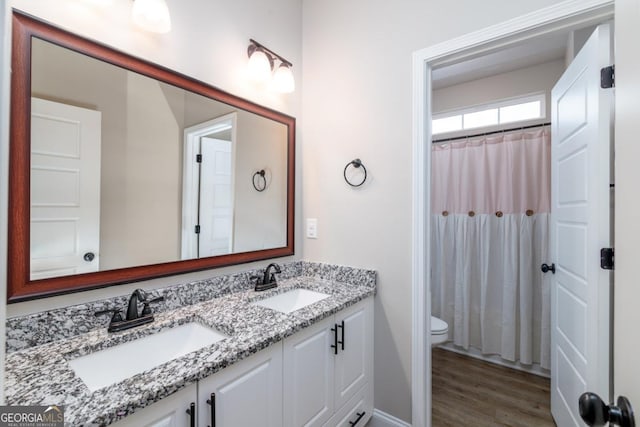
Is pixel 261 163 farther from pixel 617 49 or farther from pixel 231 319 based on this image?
pixel 617 49

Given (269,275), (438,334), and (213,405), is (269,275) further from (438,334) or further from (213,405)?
(438,334)

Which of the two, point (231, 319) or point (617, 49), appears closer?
point (617, 49)

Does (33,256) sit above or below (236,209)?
below

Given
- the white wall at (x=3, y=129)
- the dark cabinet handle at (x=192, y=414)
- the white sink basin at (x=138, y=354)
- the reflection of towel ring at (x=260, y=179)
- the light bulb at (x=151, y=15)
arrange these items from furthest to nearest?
1. the reflection of towel ring at (x=260, y=179)
2. the light bulb at (x=151, y=15)
3. the white sink basin at (x=138, y=354)
4. the dark cabinet handle at (x=192, y=414)
5. the white wall at (x=3, y=129)

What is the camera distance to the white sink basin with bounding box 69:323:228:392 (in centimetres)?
96

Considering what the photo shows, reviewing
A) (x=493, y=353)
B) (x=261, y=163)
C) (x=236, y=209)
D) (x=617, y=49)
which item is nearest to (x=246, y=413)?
(x=236, y=209)

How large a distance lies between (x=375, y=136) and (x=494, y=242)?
166 centimetres

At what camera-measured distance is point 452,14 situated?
5.00ft

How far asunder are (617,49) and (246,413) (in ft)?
4.62

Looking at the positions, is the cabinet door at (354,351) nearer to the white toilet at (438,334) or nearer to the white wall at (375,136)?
the white wall at (375,136)

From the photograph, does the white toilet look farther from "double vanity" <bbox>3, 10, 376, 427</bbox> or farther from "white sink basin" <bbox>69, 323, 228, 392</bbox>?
"white sink basin" <bbox>69, 323, 228, 392</bbox>

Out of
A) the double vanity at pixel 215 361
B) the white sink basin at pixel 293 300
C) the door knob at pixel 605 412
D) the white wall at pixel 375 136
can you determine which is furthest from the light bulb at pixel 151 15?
the door knob at pixel 605 412

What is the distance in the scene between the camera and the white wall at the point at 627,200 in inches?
20.6

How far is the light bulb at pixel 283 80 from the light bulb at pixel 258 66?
83 millimetres
